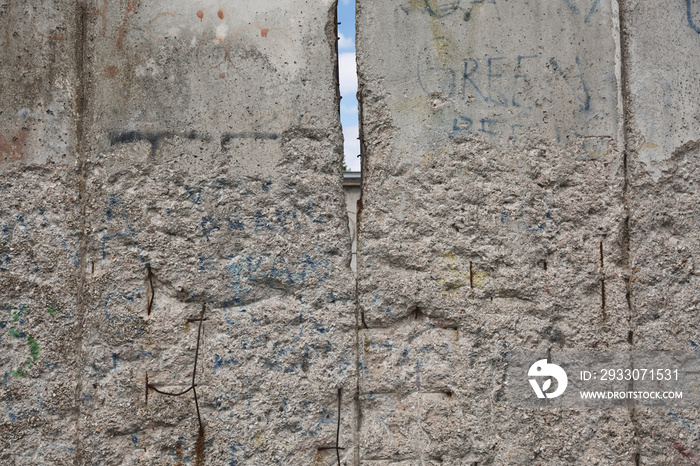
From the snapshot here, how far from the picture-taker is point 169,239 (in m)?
1.92

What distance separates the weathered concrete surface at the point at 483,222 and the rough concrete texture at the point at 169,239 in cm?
15

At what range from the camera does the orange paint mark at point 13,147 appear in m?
1.90

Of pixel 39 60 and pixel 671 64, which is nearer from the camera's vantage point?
pixel 39 60

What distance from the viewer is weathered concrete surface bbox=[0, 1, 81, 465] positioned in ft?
6.14

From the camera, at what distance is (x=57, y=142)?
1.93 metres

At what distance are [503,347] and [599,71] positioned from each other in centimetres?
107

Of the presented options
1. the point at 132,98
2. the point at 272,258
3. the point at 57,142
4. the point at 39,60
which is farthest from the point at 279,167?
the point at 39,60

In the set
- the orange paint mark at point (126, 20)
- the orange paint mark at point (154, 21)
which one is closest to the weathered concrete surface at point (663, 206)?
the orange paint mark at point (154, 21)

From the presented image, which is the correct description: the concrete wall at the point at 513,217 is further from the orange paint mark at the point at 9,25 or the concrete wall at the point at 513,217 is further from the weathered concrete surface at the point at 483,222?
the orange paint mark at the point at 9,25

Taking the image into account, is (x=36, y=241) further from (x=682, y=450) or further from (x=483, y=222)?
(x=682, y=450)

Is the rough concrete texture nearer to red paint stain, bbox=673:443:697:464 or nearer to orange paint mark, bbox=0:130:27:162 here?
orange paint mark, bbox=0:130:27:162

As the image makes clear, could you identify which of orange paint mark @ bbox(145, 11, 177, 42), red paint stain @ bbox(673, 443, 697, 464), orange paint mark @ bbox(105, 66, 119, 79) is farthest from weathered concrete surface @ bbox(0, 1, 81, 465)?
red paint stain @ bbox(673, 443, 697, 464)

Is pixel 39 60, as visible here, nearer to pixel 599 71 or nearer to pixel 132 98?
pixel 132 98

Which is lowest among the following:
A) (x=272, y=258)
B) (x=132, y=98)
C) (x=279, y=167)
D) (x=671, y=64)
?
(x=272, y=258)
